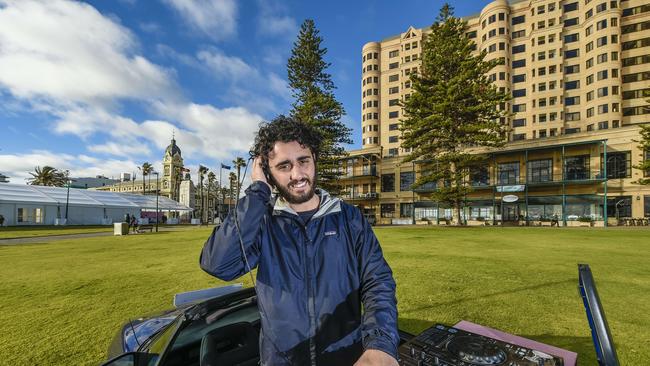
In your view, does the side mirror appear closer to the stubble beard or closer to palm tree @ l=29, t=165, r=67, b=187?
the stubble beard

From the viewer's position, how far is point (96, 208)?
4400 cm

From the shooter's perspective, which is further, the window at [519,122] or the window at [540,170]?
the window at [519,122]

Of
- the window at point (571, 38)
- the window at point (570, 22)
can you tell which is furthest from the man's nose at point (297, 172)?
the window at point (570, 22)

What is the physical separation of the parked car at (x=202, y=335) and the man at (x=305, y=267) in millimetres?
519

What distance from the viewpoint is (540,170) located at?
123 feet

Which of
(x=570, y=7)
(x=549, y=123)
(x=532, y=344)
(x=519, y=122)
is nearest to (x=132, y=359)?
(x=532, y=344)

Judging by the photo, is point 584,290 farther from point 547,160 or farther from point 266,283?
point 547,160

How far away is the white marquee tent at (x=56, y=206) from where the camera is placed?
118 feet

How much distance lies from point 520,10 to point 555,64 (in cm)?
1220

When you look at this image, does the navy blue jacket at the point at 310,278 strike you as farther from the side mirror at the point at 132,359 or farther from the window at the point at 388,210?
the window at the point at 388,210

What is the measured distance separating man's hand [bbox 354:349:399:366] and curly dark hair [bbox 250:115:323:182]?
1174 mm

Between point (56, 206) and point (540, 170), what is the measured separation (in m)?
64.2

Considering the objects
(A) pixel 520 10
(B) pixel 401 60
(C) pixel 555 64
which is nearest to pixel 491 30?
(A) pixel 520 10

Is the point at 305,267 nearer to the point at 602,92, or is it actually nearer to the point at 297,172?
the point at 297,172
